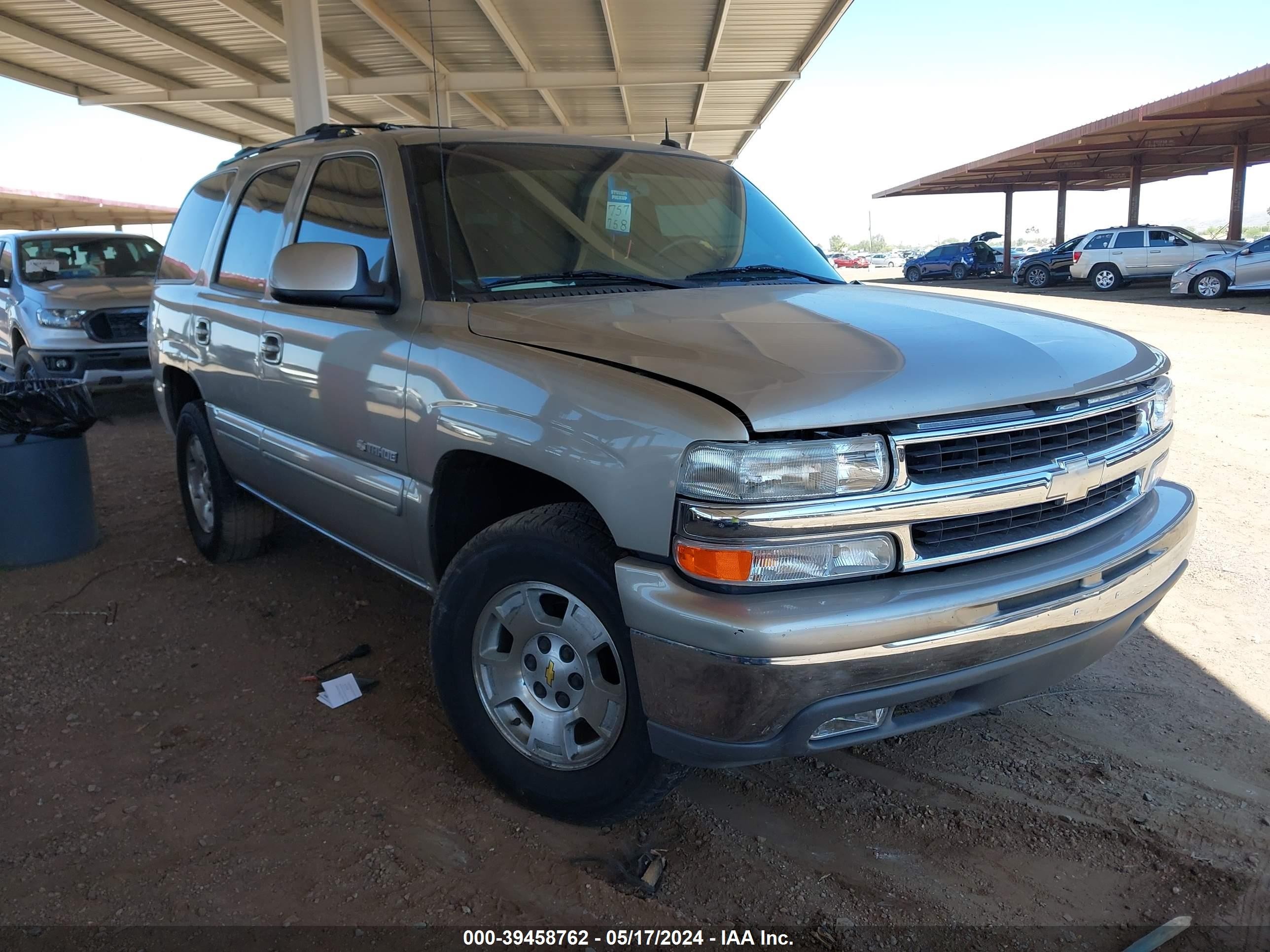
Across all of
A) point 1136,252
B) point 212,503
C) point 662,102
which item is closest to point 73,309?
point 212,503

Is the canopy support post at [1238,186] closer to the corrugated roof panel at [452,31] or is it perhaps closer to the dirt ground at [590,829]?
the corrugated roof panel at [452,31]

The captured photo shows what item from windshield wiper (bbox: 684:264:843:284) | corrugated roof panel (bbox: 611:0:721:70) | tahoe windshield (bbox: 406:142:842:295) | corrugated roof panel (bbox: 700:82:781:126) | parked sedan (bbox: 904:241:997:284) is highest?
corrugated roof panel (bbox: 611:0:721:70)

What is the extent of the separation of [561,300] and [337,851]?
5.70ft

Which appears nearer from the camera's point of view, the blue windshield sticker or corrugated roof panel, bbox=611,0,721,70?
the blue windshield sticker

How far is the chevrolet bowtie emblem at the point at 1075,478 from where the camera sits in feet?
7.47

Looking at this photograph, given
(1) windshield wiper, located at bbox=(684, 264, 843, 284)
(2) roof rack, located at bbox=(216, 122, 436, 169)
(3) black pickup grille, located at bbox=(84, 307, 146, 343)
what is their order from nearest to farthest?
(1) windshield wiper, located at bbox=(684, 264, 843, 284) → (2) roof rack, located at bbox=(216, 122, 436, 169) → (3) black pickup grille, located at bbox=(84, 307, 146, 343)

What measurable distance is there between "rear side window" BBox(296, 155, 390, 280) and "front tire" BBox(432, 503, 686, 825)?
1.18m

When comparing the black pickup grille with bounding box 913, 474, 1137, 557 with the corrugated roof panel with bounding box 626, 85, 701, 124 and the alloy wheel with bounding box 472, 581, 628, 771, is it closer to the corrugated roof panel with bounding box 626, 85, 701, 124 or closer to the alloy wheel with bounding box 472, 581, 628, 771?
the alloy wheel with bounding box 472, 581, 628, 771

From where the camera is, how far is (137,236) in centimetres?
1083

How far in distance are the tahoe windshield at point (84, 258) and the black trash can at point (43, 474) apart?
5686mm

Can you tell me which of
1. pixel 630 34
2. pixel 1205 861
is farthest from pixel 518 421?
pixel 630 34

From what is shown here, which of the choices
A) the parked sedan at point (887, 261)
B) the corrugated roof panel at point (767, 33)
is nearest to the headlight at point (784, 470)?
the corrugated roof panel at point (767, 33)

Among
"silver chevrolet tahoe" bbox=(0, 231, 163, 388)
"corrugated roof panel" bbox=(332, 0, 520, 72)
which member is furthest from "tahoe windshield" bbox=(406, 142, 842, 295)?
"corrugated roof panel" bbox=(332, 0, 520, 72)

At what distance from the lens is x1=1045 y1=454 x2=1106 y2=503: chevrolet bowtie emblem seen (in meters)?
2.28
